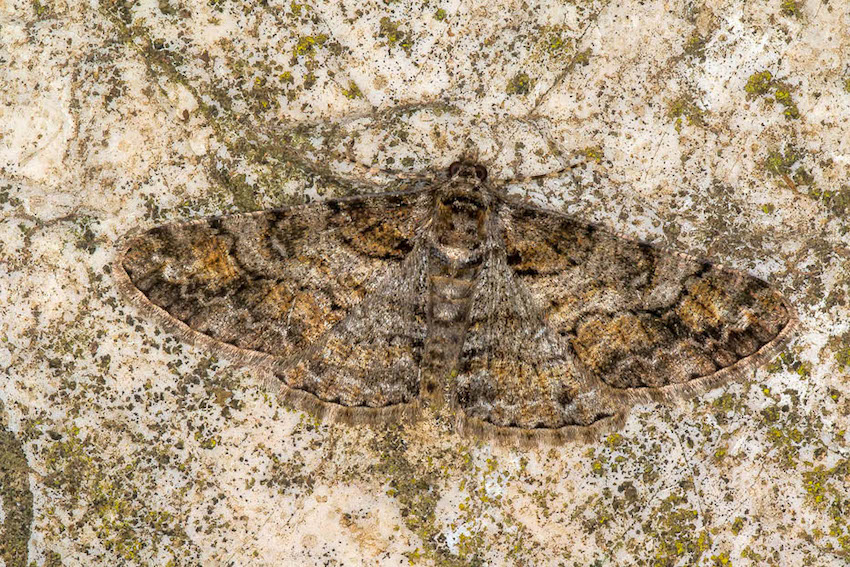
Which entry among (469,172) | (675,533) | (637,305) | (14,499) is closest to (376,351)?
(469,172)

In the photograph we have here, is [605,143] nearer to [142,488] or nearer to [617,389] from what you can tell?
[617,389]

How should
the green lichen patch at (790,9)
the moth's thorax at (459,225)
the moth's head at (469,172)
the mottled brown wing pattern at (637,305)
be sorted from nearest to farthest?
the mottled brown wing pattern at (637,305) < the moth's thorax at (459,225) < the moth's head at (469,172) < the green lichen patch at (790,9)

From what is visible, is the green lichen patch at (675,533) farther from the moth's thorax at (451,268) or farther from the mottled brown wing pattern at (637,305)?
the moth's thorax at (451,268)

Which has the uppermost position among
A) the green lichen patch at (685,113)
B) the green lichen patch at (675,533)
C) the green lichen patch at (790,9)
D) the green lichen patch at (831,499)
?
the green lichen patch at (790,9)

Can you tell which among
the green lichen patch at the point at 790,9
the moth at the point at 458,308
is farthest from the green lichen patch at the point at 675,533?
the green lichen patch at the point at 790,9

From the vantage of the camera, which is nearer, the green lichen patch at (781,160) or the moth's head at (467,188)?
the moth's head at (467,188)

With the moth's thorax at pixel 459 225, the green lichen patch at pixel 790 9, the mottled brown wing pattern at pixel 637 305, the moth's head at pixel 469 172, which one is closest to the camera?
the mottled brown wing pattern at pixel 637 305
